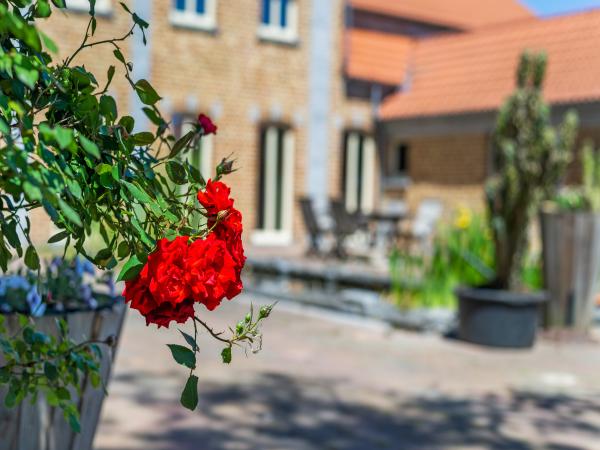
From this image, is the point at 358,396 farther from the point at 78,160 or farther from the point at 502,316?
the point at 78,160

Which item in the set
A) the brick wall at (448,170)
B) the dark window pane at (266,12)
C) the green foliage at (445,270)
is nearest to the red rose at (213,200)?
the green foliage at (445,270)

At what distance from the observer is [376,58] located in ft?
67.3

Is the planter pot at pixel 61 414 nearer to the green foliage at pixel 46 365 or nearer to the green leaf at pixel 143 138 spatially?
the green foliage at pixel 46 365

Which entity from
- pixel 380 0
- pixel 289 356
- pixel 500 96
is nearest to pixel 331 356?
pixel 289 356

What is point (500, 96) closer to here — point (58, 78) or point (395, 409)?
point (395, 409)

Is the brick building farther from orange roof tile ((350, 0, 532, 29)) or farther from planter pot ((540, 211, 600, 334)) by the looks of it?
planter pot ((540, 211, 600, 334))

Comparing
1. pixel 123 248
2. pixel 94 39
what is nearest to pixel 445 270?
pixel 123 248

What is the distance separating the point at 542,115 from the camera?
855 cm

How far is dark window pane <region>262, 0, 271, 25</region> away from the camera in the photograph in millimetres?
18359

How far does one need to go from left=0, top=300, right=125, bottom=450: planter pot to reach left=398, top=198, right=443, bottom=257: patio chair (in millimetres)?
11583

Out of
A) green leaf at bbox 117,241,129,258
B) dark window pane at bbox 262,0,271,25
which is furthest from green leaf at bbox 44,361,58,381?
dark window pane at bbox 262,0,271,25

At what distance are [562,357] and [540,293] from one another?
67 cm

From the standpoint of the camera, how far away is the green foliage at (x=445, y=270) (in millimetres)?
9758

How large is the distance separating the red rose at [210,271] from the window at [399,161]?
18425mm
